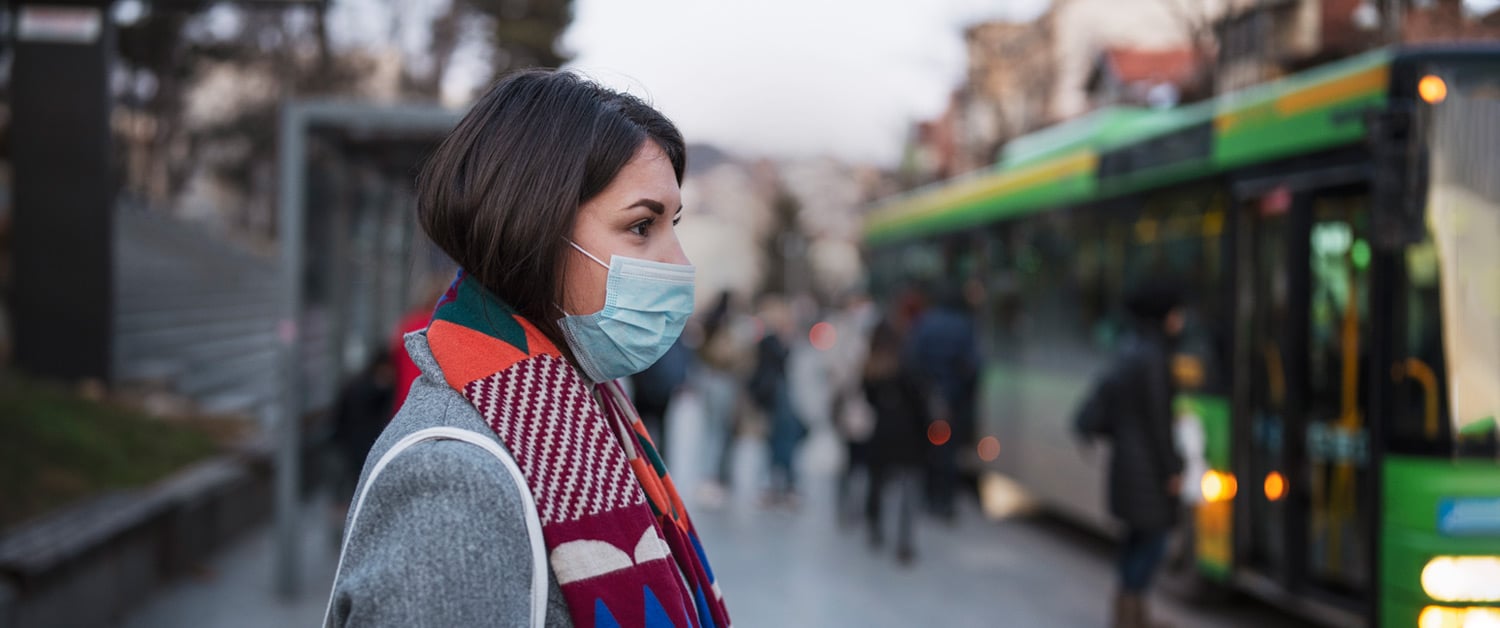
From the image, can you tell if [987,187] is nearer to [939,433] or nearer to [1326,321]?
[939,433]

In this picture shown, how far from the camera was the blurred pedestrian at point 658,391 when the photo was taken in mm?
9859

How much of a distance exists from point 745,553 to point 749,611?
175 cm

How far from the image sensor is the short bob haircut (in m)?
1.59

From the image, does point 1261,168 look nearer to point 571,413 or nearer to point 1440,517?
point 1440,517

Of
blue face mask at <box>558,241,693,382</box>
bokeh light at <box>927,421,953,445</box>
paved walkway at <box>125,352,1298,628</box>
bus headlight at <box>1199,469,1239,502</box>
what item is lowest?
paved walkway at <box>125,352,1298,628</box>

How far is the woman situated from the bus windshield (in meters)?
4.70

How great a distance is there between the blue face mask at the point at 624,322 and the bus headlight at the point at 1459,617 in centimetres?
468

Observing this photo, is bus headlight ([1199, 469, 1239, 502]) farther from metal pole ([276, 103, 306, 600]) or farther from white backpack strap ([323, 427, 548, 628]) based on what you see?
white backpack strap ([323, 427, 548, 628])

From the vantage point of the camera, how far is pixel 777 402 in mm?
11367

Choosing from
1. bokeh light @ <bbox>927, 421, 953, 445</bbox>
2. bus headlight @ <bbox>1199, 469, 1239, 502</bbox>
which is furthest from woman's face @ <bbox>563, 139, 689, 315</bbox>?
bokeh light @ <bbox>927, 421, 953, 445</bbox>

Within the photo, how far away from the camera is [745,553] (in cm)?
923

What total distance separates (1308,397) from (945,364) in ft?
14.4

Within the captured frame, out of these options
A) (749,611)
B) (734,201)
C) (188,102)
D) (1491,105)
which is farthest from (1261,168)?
(734,201)

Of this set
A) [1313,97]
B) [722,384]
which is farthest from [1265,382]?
[722,384]
